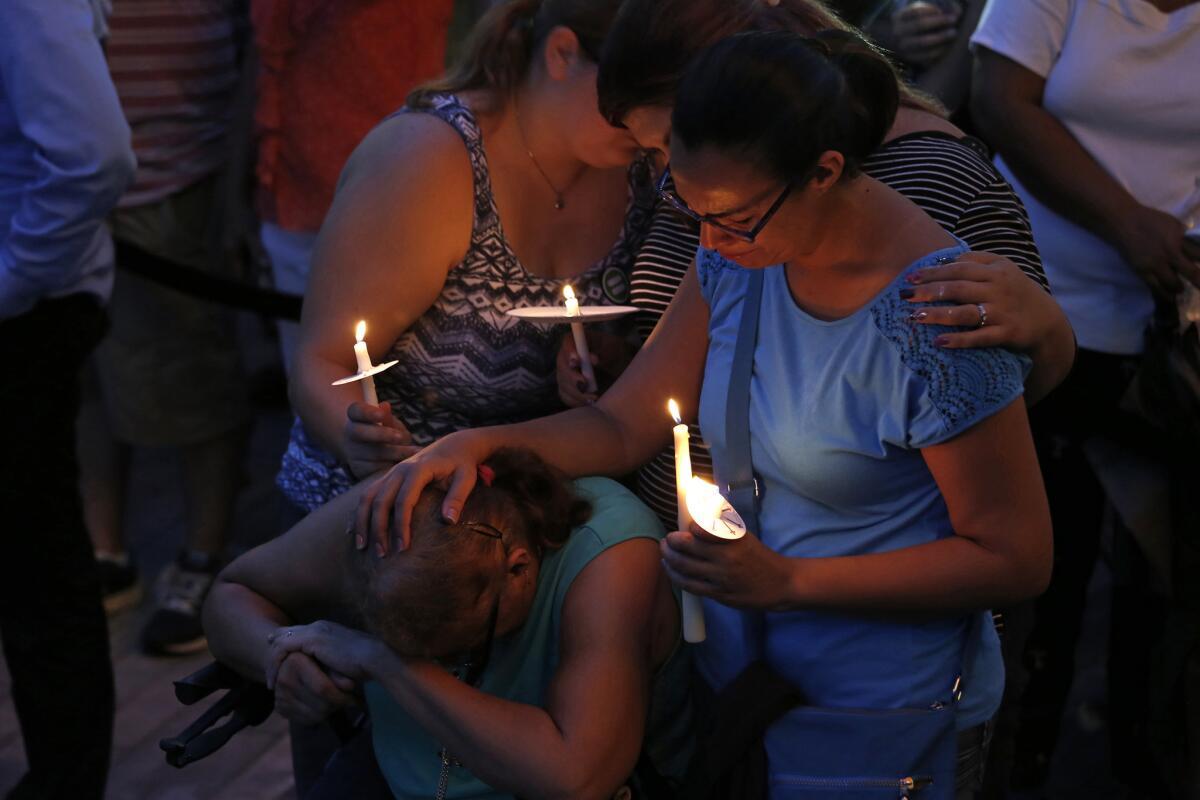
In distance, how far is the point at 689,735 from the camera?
218cm

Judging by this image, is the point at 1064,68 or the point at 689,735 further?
the point at 1064,68

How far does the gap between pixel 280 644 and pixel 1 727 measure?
2111 mm

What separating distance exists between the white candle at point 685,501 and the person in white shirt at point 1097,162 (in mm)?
1491

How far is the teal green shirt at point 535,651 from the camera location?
6.73ft

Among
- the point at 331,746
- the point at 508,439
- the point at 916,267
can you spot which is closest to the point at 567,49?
the point at 508,439

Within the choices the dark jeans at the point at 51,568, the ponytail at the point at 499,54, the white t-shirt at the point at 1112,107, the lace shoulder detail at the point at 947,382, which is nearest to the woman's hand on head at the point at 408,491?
the lace shoulder detail at the point at 947,382

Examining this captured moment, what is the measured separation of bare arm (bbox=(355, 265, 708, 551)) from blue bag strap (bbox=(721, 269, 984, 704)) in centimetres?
18

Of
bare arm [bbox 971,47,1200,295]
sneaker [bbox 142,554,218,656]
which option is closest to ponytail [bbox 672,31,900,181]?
bare arm [bbox 971,47,1200,295]

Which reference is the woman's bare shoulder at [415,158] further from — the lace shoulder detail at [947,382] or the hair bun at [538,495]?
the lace shoulder detail at [947,382]

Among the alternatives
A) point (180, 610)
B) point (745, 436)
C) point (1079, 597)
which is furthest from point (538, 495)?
point (180, 610)

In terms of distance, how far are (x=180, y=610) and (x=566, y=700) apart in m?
2.54

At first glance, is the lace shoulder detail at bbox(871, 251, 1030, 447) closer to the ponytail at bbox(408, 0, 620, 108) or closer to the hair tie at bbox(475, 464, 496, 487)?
the hair tie at bbox(475, 464, 496, 487)

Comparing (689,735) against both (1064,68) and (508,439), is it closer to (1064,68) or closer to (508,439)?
(508,439)

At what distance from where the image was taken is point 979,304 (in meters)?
1.67
